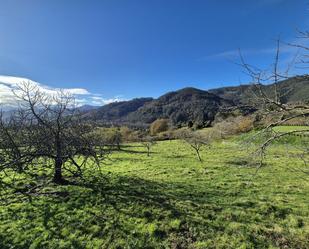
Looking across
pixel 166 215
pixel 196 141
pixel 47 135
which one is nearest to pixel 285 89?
pixel 166 215

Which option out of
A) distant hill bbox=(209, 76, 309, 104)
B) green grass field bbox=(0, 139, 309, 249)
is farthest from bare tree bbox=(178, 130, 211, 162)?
distant hill bbox=(209, 76, 309, 104)

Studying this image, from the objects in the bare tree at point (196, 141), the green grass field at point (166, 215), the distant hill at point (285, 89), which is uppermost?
the distant hill at point (285, 89)

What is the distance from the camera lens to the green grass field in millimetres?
6777

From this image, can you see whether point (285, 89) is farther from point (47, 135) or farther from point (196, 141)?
point (196, 141)

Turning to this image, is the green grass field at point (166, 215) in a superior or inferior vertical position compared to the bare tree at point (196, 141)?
inferior

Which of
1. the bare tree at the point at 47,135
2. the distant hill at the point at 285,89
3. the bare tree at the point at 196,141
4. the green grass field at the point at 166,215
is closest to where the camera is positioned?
the distant hill at the point at 285,89

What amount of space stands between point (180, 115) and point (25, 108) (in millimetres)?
101702

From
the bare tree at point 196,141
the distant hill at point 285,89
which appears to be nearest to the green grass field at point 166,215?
the distant hill at point 285,89

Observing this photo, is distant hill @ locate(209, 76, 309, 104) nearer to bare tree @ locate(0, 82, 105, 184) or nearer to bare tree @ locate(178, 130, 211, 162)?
bare tree @ locate(0, 82, 105, 184)

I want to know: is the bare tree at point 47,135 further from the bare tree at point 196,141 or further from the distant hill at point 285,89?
the bare tree at point 196,141

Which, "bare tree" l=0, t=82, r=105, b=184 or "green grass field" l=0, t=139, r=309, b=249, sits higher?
"bare tree" l=0, t=82, r=105, b=184

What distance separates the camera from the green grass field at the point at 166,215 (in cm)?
678

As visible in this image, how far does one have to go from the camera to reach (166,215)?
27.2ft

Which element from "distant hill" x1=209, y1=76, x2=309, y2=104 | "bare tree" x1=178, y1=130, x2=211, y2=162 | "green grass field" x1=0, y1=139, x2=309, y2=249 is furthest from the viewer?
"bare tree" x1=178, y1=130, x2=211, y2=162
